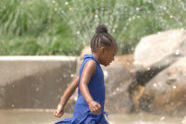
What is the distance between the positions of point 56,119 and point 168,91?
Result: 53.4 inches

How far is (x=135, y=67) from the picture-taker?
613cm

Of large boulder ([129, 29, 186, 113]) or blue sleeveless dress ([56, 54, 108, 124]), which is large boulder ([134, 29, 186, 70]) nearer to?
large boulder ([129, 29, 186, 113])

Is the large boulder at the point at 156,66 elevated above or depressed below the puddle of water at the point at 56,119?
above

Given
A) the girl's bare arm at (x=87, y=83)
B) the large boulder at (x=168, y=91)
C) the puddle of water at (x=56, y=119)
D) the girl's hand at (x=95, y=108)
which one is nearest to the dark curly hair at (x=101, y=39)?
the girl's bare arm at (x=87, y=83)

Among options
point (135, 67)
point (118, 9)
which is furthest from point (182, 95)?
point (118, 9)

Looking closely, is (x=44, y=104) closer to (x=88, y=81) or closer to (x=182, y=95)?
(x=182, y=95)

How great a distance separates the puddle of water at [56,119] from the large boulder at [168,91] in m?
0.11

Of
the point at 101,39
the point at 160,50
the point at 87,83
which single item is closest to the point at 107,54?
the point at 101,39

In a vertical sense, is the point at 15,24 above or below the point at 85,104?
below

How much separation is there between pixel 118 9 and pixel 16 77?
210 cm

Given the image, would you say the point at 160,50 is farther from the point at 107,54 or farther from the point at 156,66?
the point at 107,54

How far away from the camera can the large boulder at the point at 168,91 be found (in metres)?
5.78

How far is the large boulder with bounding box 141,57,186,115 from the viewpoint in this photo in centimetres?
578

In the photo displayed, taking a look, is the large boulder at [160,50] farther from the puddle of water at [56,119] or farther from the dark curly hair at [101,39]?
the dark curly hair at [101,39]
